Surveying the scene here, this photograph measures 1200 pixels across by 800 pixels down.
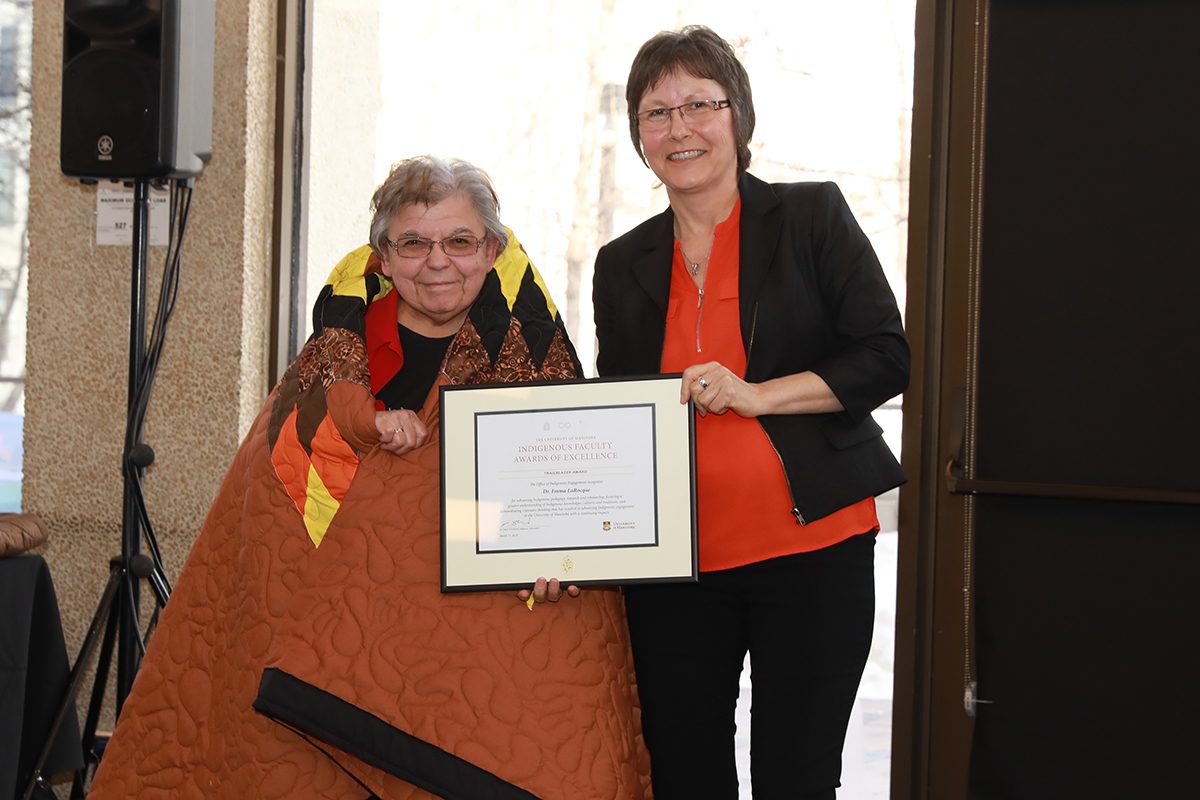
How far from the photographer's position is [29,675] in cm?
249

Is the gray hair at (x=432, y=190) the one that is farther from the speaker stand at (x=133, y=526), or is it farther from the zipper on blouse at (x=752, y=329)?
the speaker stand at (x=133, y=526)

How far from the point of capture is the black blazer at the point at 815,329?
5.42 ft

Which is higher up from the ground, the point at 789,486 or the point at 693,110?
the point at 693,110

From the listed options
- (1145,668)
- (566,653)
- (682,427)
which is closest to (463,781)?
(566,653)

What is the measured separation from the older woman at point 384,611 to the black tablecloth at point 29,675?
0.60m

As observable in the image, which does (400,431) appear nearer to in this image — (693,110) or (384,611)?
(384,611)

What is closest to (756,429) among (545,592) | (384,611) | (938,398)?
(545,592)

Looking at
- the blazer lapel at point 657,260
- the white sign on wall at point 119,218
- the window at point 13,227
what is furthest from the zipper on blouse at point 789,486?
the window at point 13,227

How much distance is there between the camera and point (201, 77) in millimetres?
2525

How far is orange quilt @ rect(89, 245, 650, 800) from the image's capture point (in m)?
1.64

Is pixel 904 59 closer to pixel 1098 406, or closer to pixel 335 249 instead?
pixel 1098 406

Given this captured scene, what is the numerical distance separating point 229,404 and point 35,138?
2.88 ft

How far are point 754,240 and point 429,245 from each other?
50cm

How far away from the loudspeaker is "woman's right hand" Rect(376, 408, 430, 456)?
108 centimetres
